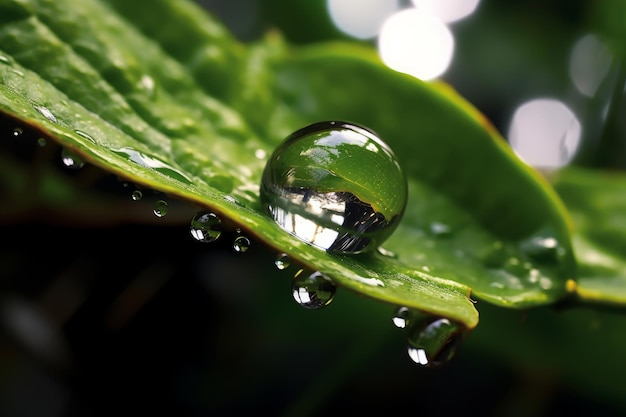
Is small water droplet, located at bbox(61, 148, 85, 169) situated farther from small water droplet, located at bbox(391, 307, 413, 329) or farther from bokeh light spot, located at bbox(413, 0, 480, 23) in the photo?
bokeh light spot, located at bbox(413, 0, 480, 23)

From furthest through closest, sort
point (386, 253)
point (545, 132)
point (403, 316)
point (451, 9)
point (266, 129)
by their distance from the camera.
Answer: point (451, 9)
point (545, 132)
point (266, 129)
point (386, 253)
point (403, 316)

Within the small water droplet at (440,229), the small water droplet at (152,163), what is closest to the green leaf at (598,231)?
the small water droplet at (440,229)

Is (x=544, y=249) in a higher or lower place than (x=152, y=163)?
higher

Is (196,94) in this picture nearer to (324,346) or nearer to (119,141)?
(119,141)

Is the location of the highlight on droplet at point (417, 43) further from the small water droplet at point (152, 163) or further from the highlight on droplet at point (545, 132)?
the small water droplet at point (152, 163)

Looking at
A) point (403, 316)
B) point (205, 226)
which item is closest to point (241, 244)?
point (205, 226)

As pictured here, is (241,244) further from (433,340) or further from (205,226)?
(433,340)
